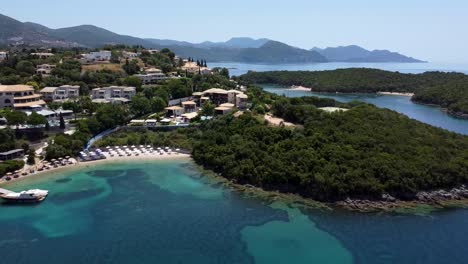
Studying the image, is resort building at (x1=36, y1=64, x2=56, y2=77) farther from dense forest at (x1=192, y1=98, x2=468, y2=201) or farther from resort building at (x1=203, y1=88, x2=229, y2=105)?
dense forest at (x1=192, y1=98, x2=468, y2=201)

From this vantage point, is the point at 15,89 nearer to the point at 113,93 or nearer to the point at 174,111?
the point at 113,93

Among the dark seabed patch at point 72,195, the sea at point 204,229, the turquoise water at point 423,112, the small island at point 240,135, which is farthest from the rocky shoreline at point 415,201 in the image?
the turquoise water at point 423,112

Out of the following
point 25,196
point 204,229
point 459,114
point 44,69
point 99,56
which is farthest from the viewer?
point 99,56

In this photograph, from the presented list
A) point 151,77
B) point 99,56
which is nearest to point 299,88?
point 151,77

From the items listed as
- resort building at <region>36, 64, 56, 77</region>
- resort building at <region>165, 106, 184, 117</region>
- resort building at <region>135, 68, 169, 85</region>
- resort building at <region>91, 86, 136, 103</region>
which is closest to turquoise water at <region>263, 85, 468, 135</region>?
resort building at <region>165, 106, 184, 117</region>

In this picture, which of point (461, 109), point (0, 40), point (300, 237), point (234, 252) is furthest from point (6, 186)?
point (0, 40)

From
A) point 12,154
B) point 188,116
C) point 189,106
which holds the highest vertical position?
point 189,106

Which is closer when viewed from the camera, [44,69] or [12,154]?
[12,154]

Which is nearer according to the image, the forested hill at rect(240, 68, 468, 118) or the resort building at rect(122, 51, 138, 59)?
the resort building at rect(122, 51, 138, 59)
